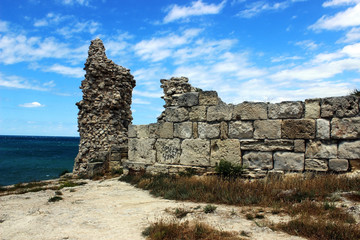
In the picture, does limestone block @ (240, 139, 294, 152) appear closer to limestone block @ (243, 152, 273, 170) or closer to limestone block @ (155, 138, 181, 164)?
limestone block @ (243, 152, 273, 170)

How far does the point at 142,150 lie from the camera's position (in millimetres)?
10188

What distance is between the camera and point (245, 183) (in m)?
7.03

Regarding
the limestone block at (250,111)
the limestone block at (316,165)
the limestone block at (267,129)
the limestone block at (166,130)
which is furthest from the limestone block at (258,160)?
the limestone block at (166,130)

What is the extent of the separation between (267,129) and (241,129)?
732mm

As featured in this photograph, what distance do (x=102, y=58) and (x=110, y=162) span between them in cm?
520

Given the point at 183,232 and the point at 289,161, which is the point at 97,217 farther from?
the point at 289,161

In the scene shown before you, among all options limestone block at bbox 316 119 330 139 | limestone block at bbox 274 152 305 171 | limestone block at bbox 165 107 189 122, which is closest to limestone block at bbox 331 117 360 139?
limestone block at bbox 316 119 330 139

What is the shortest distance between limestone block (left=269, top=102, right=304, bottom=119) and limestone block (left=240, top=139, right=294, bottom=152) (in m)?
0.69

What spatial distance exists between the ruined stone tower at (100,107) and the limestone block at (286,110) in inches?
308

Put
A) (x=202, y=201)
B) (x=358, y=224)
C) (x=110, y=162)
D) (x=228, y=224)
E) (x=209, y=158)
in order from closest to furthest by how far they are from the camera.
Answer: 1. (x=358, y=224)
2. (x=228, y=224)
3. (x=202, y=201)
4. (x=209, y=158)
5. (x=110, y=162)

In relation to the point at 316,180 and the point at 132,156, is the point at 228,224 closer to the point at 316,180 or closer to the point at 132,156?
the point at 316,180

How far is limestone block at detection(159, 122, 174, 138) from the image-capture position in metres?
9.43

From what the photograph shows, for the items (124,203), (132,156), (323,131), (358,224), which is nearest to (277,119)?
(323,131)

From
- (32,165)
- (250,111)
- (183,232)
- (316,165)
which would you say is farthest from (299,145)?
(32,165)
